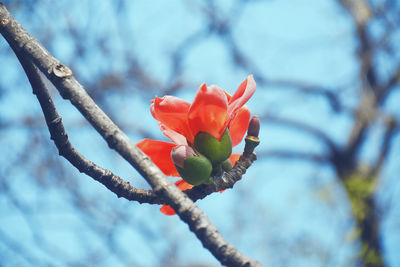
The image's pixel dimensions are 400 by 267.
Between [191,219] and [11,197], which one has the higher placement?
[11,197]

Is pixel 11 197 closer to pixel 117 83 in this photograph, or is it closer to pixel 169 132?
pixel 117 83

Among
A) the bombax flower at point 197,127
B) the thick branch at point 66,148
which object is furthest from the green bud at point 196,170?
the thick branch at point 66,148

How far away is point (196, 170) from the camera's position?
29.5 inches

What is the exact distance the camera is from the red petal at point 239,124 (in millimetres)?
882

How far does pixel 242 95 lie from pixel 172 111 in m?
0.15

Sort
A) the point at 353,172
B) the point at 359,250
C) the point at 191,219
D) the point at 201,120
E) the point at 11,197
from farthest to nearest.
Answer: the point at 353,172
the point at 359,250
the point at 11,197
the point at 201,120
the point at 191,219

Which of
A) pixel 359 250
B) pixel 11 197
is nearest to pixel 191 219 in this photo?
pixel 11 197

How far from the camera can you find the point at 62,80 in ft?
1.79

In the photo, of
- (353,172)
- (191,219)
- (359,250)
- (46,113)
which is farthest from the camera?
(353,172)

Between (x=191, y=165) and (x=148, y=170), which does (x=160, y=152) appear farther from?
(x=148, y=170)

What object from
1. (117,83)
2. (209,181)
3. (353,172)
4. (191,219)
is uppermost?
(353,172)

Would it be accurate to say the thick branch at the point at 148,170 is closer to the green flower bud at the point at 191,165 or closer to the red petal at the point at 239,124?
the green flower bud at the point at 191,165

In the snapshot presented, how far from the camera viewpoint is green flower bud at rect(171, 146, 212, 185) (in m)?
0.75

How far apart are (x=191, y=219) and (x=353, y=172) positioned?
4.99 m
